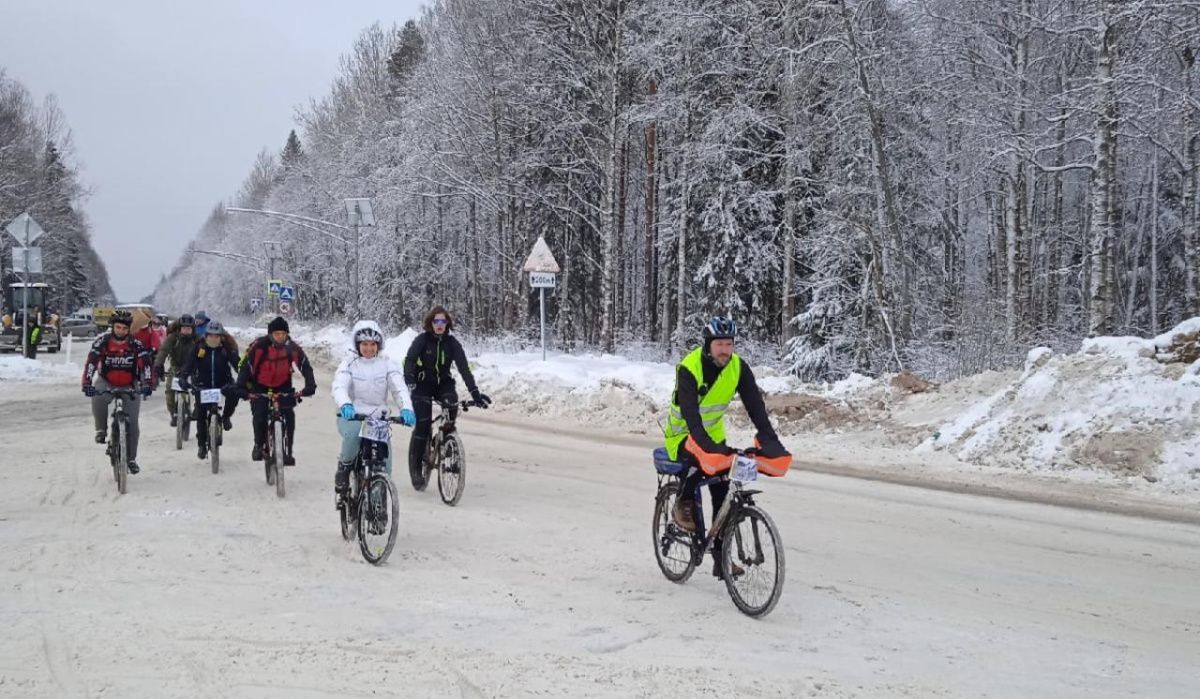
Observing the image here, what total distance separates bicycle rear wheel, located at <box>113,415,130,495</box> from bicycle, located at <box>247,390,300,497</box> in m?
1.44

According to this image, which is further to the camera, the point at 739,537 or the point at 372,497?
the point at 372,497

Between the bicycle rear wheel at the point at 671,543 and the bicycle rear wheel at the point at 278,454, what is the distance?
5.18 m

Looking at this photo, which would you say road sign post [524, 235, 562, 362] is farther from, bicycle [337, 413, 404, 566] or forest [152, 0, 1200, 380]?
bicycle [337, 413, 404, 566]

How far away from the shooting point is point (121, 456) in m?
10.2

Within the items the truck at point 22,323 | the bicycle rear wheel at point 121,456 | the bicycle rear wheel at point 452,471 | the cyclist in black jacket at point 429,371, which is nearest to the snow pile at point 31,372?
the truck at point 22,323

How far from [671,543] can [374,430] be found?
280 centimetres

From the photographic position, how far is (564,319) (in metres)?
34.1

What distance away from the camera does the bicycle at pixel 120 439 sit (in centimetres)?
1014

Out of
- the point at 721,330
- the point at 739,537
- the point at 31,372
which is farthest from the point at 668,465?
the point at 31,372

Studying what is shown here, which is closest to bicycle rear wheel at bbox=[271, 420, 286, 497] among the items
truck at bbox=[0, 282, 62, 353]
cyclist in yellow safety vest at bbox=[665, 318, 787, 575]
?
cyclist in yellow safety vest at bbox=[665, 318, 787, 575]

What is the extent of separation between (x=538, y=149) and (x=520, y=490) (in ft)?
71.7

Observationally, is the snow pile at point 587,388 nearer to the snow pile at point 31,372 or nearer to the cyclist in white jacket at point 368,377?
the cyclist in white jacket at point 368,377

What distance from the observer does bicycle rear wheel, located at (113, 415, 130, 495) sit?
10.1 m

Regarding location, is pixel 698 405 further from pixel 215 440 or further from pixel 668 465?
pixel 215 440
